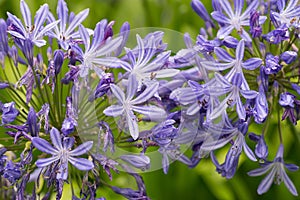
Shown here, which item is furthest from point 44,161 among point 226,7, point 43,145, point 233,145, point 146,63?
point 226,7

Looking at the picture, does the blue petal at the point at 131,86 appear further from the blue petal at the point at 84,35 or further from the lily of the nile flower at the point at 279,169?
the lily of the nile flower at the point at 279,169

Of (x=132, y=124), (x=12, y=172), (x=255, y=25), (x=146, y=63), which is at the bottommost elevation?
(x=12, y=172)

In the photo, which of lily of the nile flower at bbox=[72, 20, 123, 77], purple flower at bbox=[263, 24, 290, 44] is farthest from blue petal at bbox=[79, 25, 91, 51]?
purple flower at bbox=[263, 24, 290, 44]

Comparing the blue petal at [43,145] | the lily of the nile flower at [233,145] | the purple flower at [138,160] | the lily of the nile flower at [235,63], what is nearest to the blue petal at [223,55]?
the lily of the nile flower at [235,63]

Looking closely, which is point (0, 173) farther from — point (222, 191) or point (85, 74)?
point (222, 191)

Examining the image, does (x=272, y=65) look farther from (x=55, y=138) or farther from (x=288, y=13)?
(x=55, y=138)

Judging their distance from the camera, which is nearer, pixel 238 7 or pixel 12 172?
pixel 12 172

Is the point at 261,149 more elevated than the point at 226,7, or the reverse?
the point at 226,7
